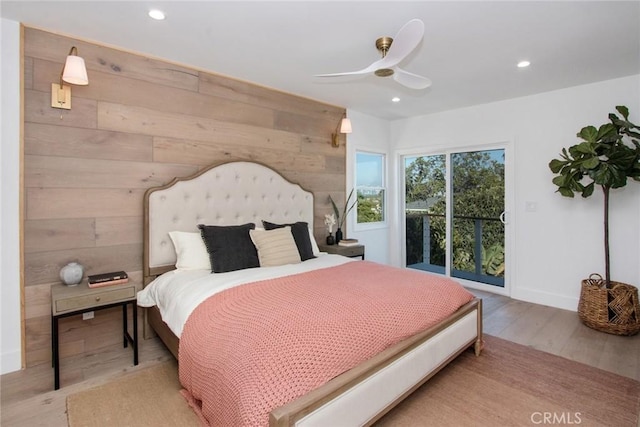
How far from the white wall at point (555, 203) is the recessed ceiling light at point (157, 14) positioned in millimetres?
3775

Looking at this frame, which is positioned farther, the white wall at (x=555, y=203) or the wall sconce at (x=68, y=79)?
the white wall at (x=555, y=203)

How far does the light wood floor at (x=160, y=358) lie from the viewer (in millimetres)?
1956

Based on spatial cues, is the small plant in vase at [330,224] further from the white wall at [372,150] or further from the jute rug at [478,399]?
the jute rug at [478,399]

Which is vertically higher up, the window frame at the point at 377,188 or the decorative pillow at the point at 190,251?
the window frame at the point at 377,188

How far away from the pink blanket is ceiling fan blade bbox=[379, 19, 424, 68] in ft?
4.97

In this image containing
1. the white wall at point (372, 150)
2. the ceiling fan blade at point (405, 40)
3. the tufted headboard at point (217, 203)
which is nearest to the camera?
the ceiling fan blade at point (405, 40)

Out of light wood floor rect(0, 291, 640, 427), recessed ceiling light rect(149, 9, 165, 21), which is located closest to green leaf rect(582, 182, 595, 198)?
light wood floor rect(0, 291, 640, 427)

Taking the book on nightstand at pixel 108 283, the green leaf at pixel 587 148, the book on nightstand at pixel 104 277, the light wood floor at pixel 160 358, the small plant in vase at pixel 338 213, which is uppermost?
the green leaf at pixel 587 148

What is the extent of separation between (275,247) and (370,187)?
253cm

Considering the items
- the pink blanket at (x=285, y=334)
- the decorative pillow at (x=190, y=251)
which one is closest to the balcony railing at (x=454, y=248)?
the pink blanket at (x=285, y=334)

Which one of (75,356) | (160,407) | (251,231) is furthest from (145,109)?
(160,407)

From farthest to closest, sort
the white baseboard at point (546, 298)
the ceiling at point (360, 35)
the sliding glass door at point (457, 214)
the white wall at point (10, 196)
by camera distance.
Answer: the sliding glass door at point (457, 214), the white baseboard at point (546, 298), the white wall at point (10, 196), the ceiling at point (360, 35)

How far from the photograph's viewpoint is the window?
4.90 metres

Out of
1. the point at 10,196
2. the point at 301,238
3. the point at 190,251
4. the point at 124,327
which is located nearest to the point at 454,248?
the point at 301,238
